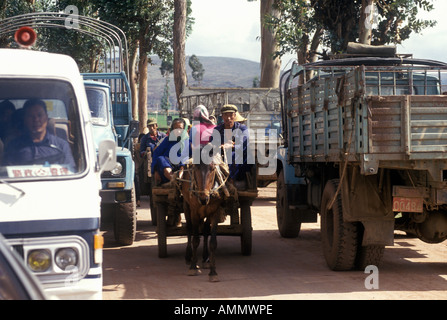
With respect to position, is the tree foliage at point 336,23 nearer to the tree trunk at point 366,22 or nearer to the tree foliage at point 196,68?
the tree trunk at point 366,22

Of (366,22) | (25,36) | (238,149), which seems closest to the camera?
(25,36)

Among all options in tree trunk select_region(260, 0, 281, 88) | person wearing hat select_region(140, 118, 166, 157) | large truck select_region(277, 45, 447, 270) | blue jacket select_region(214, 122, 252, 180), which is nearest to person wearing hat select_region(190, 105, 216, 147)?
blue jacket select_region(214, 122, 252, 180)

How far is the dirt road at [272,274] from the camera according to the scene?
25.5ft

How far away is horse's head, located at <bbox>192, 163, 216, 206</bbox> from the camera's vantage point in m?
8.57

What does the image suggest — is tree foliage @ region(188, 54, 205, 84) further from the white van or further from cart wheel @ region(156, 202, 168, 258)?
the white van

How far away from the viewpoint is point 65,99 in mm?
5719

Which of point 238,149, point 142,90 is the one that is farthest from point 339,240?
point 142,90

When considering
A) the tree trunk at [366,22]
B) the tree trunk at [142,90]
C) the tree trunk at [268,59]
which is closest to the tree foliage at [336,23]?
the tree trunk at [366,22]

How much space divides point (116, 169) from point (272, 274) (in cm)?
303

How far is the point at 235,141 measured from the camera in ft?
32.0

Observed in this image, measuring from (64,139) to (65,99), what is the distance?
0.34 metres

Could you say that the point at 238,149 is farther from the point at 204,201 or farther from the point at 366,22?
the point at 366,22

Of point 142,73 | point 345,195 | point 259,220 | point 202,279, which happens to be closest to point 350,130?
point 345,195

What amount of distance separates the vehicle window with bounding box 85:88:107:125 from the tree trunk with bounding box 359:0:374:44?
25.6 ft
